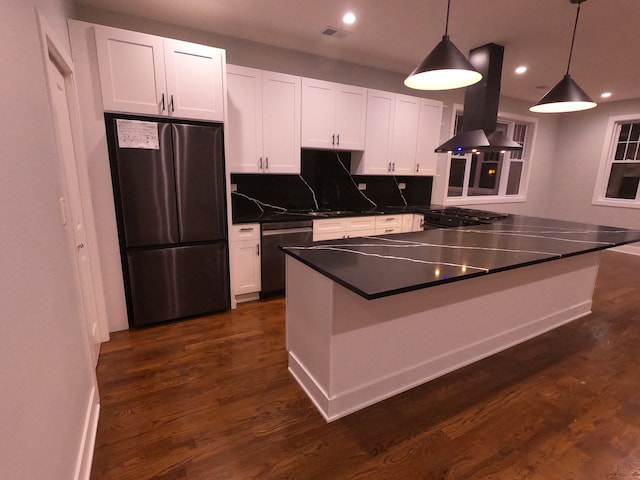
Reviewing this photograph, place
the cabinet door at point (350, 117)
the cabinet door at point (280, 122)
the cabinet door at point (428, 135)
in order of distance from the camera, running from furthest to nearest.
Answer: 1. the cabinet door at point (428, 135)
2. the cabinet door at point (350, 117)
3. the cabinet door at point (280, 122)

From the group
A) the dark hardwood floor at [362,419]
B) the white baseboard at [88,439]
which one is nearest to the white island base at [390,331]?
the dark hardwood floor at [362,419]

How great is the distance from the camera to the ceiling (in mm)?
2561

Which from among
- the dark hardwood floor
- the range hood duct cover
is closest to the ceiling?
the range hood duct cover

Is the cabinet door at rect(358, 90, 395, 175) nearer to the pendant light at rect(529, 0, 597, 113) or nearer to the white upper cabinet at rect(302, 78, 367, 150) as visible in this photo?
the white upper cabinet at rect(302, 78, 367, 150)

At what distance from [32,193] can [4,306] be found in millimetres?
504

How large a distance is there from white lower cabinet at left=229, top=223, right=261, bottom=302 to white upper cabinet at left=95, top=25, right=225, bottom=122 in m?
1.05

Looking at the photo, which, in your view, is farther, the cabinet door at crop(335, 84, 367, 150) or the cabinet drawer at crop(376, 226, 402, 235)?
the cabinet drawer at crop(376, 226, 402, 235)

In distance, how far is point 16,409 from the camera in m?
0.89

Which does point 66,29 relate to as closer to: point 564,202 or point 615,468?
point 615,468

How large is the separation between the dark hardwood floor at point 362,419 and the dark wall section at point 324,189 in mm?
1712

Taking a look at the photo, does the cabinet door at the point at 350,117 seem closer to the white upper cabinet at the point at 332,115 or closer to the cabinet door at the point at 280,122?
the white upper cabinet at the point at 332,115

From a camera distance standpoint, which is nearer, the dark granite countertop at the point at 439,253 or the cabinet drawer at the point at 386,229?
the dark granite countertop at the point at 439,253

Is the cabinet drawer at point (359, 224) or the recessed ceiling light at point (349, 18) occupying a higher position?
the recessed ceiling light at point (349, 18)

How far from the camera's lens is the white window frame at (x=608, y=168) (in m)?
5.57
